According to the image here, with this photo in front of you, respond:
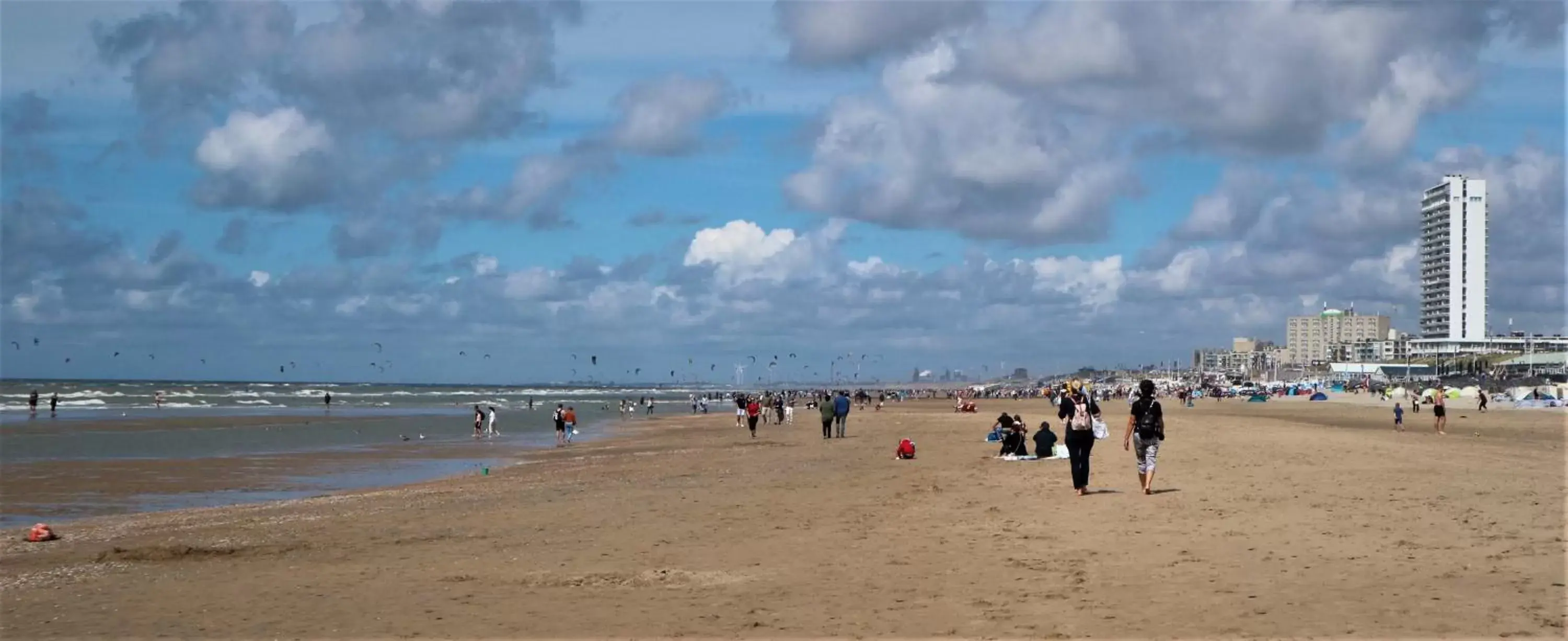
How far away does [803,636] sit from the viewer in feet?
27.4

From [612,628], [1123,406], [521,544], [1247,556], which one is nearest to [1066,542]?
[1247,556]

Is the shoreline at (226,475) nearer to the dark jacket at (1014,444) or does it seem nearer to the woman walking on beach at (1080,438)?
the dark jacket at (1014,444)

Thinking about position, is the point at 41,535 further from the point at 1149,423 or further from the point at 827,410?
the point at 827,410

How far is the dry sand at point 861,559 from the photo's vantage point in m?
8.73

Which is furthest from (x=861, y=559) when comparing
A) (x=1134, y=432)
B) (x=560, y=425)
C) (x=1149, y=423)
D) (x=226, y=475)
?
(x=560, y=425)

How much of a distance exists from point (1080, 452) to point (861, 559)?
578 centimetres

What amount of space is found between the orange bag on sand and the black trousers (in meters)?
13.6

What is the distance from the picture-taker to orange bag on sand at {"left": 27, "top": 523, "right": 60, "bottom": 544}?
15.5 m

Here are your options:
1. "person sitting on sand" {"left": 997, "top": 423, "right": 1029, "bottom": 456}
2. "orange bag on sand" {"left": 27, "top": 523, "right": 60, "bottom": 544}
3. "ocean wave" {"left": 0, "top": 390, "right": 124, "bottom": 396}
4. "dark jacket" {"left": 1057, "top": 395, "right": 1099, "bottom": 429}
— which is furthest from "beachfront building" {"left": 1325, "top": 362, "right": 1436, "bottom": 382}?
"orange bag on sand" {"left": 27, "top": 523, "right": 60, "bottom": 544}

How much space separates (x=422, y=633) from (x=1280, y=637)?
6026 millimetres

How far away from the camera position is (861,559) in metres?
11.6

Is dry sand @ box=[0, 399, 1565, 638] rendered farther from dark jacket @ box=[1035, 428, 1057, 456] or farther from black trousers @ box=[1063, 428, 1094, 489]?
dark jacket @ box=[1035, 428, 1057, 456]

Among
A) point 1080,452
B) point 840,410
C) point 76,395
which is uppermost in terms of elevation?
point 1080,452

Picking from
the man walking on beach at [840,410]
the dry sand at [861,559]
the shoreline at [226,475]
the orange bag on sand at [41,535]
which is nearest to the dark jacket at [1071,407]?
the dry sand at [861,559]
